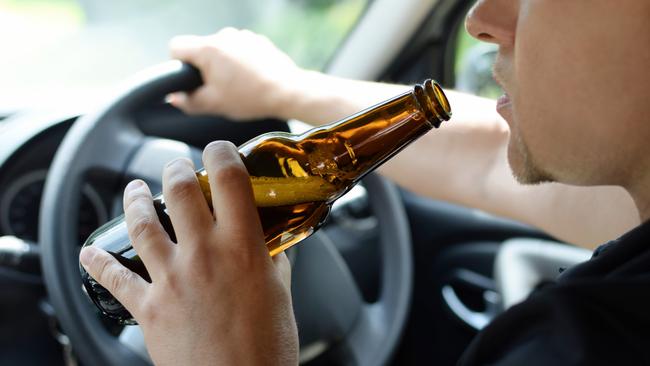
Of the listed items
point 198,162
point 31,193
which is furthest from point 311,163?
point 31,193

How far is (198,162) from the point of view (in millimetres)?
1191

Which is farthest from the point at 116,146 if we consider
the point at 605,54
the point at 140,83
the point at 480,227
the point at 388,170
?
the point at 480,227

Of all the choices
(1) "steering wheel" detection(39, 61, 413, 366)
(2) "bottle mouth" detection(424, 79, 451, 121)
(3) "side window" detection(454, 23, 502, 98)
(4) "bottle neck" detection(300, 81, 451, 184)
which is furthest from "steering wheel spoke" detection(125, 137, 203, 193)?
(3) "side window" detection(454, 23, 502, 98)

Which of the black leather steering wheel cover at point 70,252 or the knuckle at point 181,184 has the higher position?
the knuckle at point 181,184

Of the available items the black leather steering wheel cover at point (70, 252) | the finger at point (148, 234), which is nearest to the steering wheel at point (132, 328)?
the black leather steering wheel cover at point (70, 252)

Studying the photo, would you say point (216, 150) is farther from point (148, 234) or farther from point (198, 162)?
point (198, 162)

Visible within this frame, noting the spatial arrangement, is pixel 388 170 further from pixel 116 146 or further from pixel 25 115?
pixel 25 115

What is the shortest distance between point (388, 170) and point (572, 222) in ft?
1.01

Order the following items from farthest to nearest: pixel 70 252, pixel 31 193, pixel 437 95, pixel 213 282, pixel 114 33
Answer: pixel 114 33
pixel 31 193
pixel 70 252
pixel 437 95
pixel 213 282

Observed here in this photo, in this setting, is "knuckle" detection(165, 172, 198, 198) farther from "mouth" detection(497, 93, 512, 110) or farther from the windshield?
the windshield

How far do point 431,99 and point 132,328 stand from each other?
0.58 metres

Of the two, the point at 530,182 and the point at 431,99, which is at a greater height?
the point at 431,99

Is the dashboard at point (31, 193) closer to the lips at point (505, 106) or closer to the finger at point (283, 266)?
the finger at point (283, 266)

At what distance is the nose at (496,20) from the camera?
0.90 m
